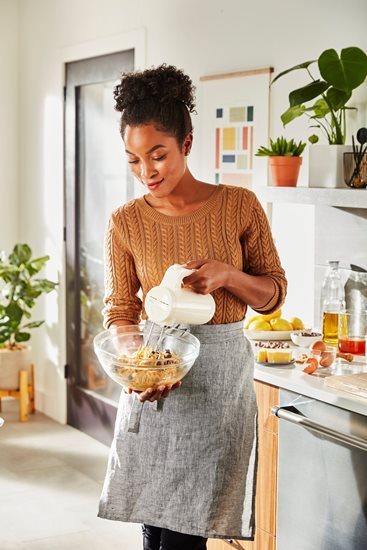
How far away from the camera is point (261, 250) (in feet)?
7.22

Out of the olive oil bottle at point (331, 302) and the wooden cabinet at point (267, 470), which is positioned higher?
the olive oil bottle at point (331, 302)

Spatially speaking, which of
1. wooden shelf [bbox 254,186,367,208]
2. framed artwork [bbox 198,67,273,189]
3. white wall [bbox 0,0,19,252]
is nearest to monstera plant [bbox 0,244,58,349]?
white wall [bbox 0,0,19,252]

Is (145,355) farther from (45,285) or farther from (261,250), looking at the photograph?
(45,285)

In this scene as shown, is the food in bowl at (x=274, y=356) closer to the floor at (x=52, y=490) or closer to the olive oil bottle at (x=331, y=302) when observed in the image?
the olive oil bottle at (x=331, y=302)

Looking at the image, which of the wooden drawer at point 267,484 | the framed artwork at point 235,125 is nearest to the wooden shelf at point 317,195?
the framed artwork at point 235,125

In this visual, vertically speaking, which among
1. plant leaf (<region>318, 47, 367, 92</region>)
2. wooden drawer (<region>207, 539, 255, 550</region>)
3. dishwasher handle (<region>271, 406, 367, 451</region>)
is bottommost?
wooden drawer (<region>207, 539, 255, 550</region>)

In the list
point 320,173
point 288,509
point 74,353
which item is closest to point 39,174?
point 74,353

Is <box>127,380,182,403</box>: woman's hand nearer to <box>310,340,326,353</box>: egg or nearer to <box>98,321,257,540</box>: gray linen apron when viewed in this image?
<box>98,321,257,540</box>: gray linen apron

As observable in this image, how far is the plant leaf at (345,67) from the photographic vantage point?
2.85 metres

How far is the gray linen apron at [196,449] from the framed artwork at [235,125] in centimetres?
151

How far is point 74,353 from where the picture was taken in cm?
514

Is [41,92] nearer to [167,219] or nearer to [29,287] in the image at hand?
[29,287]

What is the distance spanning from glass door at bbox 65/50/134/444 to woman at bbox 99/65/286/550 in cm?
240

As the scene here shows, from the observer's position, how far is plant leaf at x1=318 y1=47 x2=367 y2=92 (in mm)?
2850
